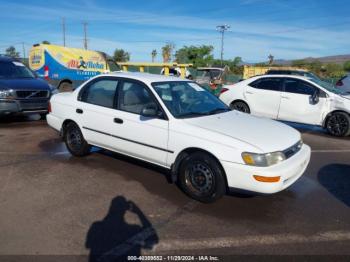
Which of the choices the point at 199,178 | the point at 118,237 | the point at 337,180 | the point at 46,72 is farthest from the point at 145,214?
the point at 46,72

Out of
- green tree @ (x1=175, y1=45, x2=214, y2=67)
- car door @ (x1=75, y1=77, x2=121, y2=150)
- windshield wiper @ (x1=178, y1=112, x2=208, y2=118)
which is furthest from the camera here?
green tree @ (x1=175, y1=45, x2=214, y2=67)

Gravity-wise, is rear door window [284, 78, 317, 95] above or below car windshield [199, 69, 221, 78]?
above

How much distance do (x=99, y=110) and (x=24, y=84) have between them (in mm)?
4743

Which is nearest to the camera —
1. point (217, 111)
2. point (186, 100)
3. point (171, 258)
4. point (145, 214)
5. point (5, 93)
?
point (171, 258)

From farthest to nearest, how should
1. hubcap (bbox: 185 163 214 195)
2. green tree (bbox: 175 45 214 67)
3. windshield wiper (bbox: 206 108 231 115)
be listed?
1. green tree (bbox: 175 45 214 67)
2. windshield wiper (bbox: 206 108 231 115)
3. hubcap (bbox: 185 163 214 195)

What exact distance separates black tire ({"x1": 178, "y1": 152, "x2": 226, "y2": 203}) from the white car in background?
5799 mm

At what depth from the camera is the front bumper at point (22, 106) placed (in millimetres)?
8511

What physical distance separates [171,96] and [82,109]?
66.0 inches

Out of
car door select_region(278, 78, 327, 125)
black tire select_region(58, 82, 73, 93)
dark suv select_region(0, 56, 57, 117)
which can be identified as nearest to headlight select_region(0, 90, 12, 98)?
dark suv select_region(0, 56, 57, 117)

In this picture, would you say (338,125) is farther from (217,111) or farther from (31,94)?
(31,94)

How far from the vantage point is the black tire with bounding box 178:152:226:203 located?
4.06 m

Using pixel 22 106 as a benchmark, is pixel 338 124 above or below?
below

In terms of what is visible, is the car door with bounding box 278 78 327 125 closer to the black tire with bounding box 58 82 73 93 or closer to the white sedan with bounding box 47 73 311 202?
the white sedan with bounding box 47 73 311 202

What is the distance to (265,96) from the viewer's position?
958cm
